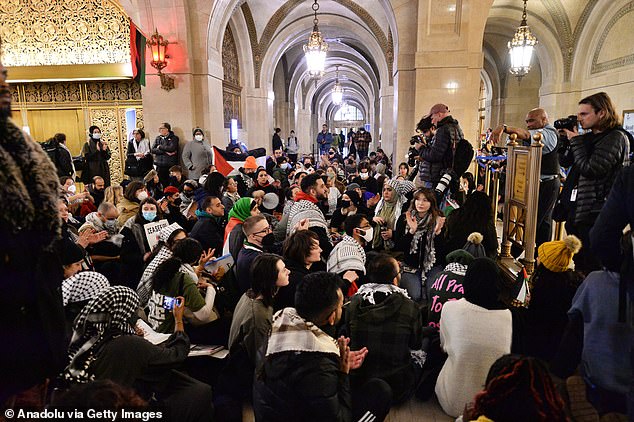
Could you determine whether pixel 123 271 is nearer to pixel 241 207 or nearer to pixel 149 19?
pixel 241 207

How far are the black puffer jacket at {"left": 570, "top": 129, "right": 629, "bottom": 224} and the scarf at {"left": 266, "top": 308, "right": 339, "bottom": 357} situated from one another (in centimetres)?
249

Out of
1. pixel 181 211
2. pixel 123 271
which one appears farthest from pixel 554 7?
pixel 123 271

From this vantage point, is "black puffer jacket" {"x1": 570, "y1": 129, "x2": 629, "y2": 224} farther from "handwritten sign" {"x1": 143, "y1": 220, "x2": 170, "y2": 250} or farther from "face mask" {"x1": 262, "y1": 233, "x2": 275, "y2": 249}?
"handwritten sign" {"x1": 143, "y1": 220, "x2": 170, "y2": 250}

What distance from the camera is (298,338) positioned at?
177cm

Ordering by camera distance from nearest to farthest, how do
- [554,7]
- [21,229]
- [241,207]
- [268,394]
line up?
[21,229]
[268,394]
[241,207]
[554,7]

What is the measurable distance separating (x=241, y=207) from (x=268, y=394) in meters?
2.40

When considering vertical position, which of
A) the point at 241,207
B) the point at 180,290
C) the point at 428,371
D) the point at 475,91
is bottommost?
the point at 428,371

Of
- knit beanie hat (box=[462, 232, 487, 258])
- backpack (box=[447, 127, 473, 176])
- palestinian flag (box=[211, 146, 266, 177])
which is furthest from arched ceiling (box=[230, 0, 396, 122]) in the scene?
knit beanie hat (box=[462, 232, 487, 258])

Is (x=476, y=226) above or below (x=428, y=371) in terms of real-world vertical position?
above

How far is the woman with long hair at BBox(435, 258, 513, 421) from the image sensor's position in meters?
2.17

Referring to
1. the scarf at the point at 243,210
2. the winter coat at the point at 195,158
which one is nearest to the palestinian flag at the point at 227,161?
the winter coat at the point at 195,158

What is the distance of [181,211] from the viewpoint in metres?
5.17

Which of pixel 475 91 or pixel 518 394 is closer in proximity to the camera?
pixel 518 394

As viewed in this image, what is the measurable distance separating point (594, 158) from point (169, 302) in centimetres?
317
